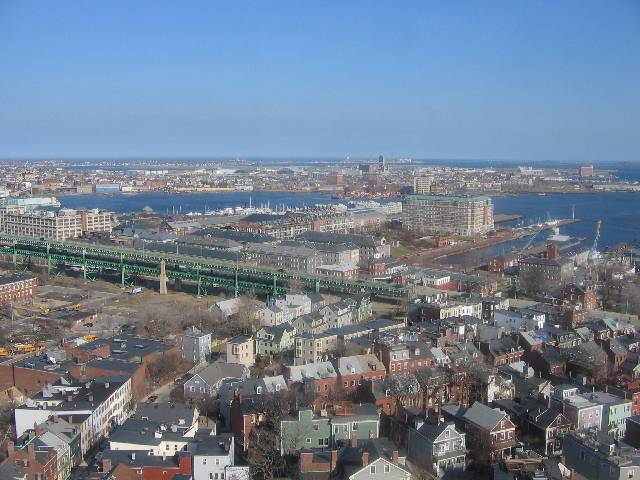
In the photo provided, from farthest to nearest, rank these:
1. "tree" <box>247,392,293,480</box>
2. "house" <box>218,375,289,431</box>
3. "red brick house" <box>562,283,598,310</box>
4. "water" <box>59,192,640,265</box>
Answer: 1. "water" <box>59,192,640,265</box>
2. "red brick house" <box>562,283,598,310</box>
3. "house" <box>218,375,289,431</box>
4. "tree" <box>247,392,293,480</box>

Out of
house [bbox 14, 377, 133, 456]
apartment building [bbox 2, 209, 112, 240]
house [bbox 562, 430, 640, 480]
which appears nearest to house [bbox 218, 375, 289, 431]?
house [bbox 14, 377, 133, 456]

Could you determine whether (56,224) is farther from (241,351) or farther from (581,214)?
(581,214)

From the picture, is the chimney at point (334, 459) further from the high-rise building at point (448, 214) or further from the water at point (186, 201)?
the water at point (186, 201)

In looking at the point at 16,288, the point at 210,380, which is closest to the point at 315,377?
the point at 210,380

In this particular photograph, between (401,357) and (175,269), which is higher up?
(401,357)

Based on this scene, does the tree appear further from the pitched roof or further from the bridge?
the bridge

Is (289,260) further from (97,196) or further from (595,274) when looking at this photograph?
(97,196)
